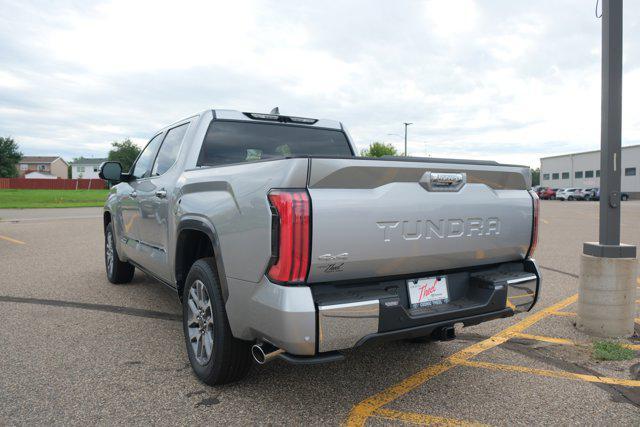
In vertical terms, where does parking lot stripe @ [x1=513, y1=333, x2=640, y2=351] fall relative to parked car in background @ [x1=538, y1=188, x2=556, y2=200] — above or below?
below

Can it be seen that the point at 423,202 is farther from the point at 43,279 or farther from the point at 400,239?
the point at 43,279

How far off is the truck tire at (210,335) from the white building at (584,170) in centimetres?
6353

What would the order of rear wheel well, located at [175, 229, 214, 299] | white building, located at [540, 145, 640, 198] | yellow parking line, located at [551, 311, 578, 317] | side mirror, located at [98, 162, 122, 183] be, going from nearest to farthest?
rear wheel well, located at [175, 229, 214, 299], yellow parking line, located at [551, 311, 578, 317], side mirror, located at [98, 162, 122, 183], white building, located at [540, 145, 640, 198]

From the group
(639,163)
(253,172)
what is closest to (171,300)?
(253,172)

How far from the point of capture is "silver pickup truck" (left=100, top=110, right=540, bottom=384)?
2586mm

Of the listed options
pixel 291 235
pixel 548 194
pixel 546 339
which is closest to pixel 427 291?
pixel 291 235

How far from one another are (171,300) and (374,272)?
3.69 meters

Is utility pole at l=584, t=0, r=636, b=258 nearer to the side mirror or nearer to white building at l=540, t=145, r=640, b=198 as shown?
the side mirror

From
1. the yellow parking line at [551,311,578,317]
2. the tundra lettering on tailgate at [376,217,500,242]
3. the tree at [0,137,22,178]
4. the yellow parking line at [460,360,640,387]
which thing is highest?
the tree at [0,137,22,178]

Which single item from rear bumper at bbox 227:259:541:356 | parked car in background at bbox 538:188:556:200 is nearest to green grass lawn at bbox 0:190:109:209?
rear bumper at bbox 227:259:541:356

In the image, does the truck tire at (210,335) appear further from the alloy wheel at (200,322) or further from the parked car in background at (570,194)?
the parked car in background at (570,194)

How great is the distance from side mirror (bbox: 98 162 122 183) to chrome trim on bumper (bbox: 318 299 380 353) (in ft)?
12.3

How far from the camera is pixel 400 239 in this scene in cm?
285

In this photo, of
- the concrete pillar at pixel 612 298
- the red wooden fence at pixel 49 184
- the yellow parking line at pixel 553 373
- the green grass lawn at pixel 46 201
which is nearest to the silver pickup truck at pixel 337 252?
the yellow parking line at pixel 553 373
